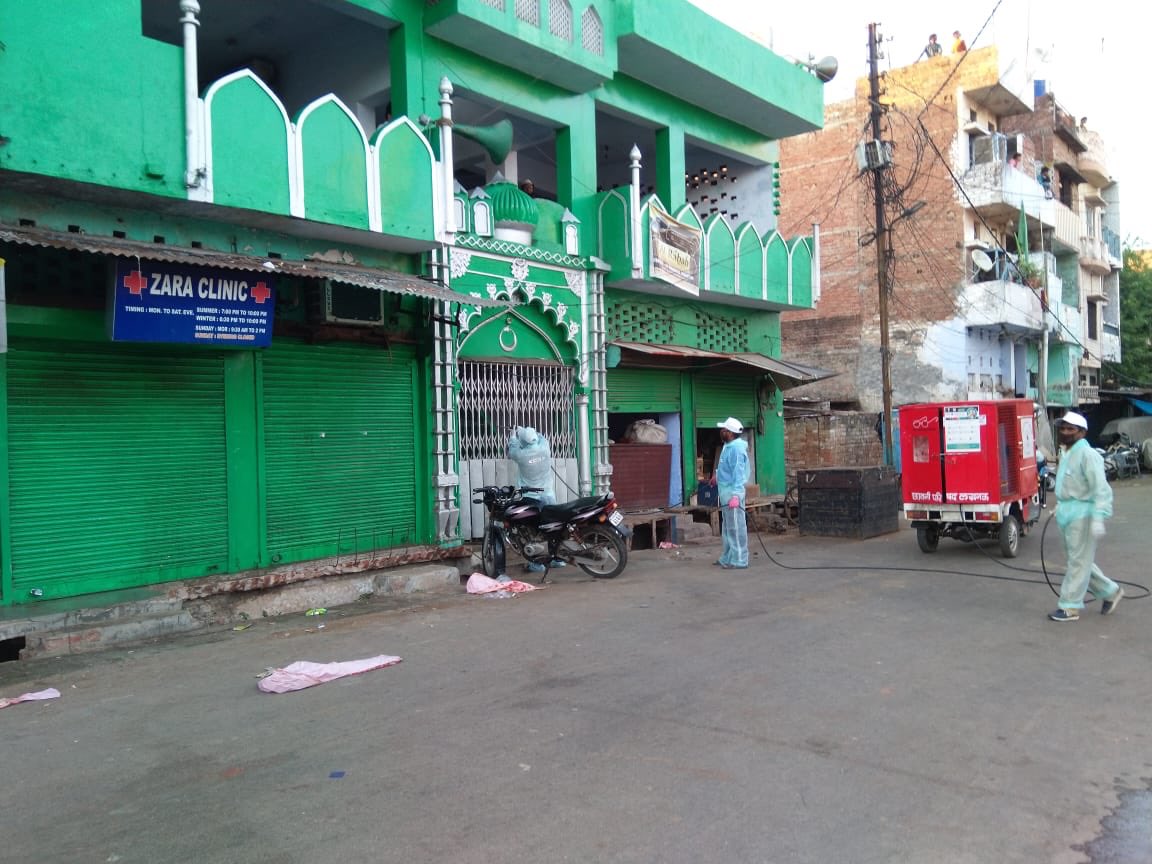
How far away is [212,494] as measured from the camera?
870 centimetres

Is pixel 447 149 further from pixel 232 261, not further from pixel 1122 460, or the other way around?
pixel 1122 460

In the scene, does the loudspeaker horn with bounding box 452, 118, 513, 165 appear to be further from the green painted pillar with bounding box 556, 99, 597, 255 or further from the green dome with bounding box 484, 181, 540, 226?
the green painted pillar with bounding box 556, 99, 597, 255

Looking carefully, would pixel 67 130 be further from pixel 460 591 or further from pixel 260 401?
pixel 460 591

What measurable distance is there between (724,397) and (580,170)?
5.22 metres

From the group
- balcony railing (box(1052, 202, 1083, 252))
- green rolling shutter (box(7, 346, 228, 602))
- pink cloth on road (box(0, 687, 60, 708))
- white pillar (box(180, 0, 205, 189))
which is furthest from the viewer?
balcony railing (box(1052, 202, 1083, 252))

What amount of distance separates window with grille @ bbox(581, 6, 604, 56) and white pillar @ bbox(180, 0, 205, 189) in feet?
18.3

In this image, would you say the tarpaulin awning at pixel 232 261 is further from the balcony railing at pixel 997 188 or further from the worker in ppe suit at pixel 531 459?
the balcony railing at pixel 997 188

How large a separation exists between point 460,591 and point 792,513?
344 inches

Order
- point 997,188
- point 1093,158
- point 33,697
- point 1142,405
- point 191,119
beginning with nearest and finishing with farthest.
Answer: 1. point 33,697
2. point 191,119
3. point 997,188
4. point 1093,158
5. point 1142,405

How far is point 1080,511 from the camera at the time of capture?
7.13 metres

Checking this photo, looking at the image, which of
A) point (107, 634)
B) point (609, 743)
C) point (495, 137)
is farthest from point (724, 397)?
point (609, 743)

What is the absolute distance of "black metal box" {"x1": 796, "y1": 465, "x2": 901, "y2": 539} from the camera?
45.2ft

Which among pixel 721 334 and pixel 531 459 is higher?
pixel 721 334

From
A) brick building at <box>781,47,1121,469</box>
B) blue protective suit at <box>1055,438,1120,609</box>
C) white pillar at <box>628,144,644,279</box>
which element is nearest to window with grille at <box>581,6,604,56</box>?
white pillar at <box>628,144,644,279</box>
